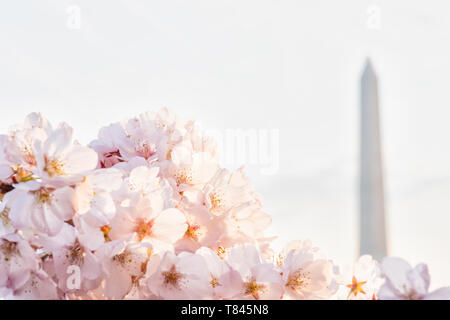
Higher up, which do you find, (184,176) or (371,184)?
(184,176)

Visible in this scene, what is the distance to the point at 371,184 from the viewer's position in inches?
439

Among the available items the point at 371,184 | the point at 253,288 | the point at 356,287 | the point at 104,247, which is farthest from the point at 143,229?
the point at 371,184

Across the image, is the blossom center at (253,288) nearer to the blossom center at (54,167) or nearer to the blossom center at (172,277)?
the blossom center at (172,277)

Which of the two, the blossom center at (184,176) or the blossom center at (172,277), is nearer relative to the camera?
the blossom center at (172,277)

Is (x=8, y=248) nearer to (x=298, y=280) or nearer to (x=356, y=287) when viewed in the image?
(x=298, y=280)

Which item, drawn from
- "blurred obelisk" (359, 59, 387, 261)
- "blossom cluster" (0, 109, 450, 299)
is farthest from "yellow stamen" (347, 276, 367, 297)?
"blurred obelisk" (359, 59, 387, 261)

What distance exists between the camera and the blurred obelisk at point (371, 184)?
10.9 m

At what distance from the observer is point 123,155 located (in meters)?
0.97

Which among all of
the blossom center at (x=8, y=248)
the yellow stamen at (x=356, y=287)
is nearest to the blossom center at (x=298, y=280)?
the yellow stamen at (x=356, y=287)

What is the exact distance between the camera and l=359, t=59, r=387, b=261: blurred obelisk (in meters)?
10.9
